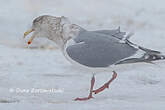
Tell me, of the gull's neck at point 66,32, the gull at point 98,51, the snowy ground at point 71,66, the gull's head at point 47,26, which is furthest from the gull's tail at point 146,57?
the gull's head at point 47,26

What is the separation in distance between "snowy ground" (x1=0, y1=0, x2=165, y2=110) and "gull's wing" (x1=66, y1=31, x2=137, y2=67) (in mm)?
305

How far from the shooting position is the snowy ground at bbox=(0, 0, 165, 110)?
4711mm

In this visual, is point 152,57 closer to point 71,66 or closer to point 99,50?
point 99,50

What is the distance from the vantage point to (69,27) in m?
5.08

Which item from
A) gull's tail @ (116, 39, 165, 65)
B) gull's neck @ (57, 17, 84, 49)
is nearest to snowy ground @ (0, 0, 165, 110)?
gull's tail @ (116, 39, 165, 65)

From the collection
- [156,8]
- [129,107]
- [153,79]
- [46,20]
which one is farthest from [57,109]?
[156,8]

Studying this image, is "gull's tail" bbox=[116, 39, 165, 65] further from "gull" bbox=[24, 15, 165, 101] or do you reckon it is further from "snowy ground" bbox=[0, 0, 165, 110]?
"snowy ground" bbox=[0, 0, 165, 110]

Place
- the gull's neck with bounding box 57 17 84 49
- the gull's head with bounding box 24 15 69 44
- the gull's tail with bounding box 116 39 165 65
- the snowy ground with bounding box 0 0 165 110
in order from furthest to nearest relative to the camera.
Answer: the gull's head with bounding box 24 15 69 44
the gull's neck with bounding box 57 17 84 49
the gull's tail with bounding box 116 39 165 65
the snowy ground with bounding box 0 0 165 110

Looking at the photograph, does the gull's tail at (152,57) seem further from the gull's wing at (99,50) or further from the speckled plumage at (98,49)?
the gull's wing at (99,50)

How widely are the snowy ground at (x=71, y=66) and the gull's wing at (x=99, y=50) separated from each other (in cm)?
31

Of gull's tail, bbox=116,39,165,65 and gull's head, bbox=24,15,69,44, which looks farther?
gull's head, bbox=24,15,69,44

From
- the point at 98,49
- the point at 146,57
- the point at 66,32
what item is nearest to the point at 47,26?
the point at 66,32

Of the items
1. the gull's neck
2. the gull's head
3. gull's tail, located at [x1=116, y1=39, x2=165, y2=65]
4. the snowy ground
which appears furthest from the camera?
the gull's head

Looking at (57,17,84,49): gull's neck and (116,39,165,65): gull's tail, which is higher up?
(57,17,84,49): gull's neck
